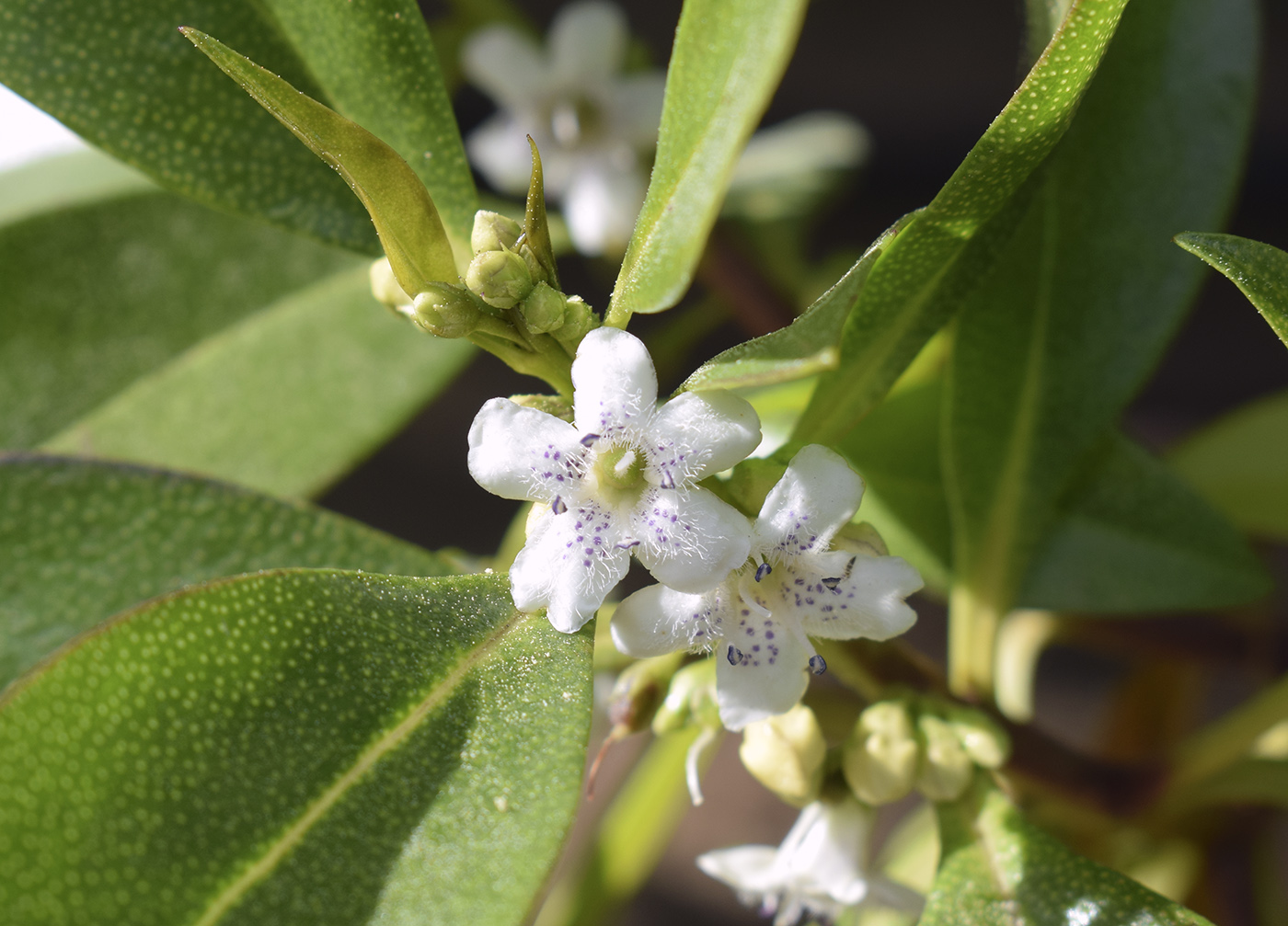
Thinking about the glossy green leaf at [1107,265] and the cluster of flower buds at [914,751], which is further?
the glossy green leaf at [1107,265]

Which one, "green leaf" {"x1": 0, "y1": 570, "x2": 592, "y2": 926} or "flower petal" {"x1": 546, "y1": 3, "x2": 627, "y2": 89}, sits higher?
"flower petal" {"x1": 546, "y1": 3, "x2": 627, "y2": 89}

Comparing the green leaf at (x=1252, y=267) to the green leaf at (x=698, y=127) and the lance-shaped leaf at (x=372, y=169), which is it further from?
the lance-shaped leaf at (x=372, y=169)

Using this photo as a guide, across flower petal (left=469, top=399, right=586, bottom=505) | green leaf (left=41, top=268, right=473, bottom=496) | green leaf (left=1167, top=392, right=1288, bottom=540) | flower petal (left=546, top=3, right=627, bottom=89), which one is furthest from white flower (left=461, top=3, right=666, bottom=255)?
flower petal (left=469, top=399, right=586, bottom=505)

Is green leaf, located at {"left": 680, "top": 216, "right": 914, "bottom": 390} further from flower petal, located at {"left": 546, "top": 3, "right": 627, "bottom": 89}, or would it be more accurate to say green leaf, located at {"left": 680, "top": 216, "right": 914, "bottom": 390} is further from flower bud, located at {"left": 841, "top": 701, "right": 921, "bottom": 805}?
flower petal, located at {"left": 546, "top": 3, "right": 627, "bottom": 89}

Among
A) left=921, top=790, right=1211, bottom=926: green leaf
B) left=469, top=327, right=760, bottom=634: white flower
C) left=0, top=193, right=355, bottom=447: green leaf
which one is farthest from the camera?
left=0, top=193, right=355, bottom=447: green leaf

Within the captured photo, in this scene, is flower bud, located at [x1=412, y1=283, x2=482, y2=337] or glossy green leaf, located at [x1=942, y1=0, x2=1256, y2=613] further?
glossy green leaf, located at [x1=942, y1=0, x2=1256, y2=613]

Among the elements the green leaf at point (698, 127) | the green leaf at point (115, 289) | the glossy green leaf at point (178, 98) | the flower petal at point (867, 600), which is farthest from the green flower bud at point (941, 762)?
the green leaf at point (115, 289)
